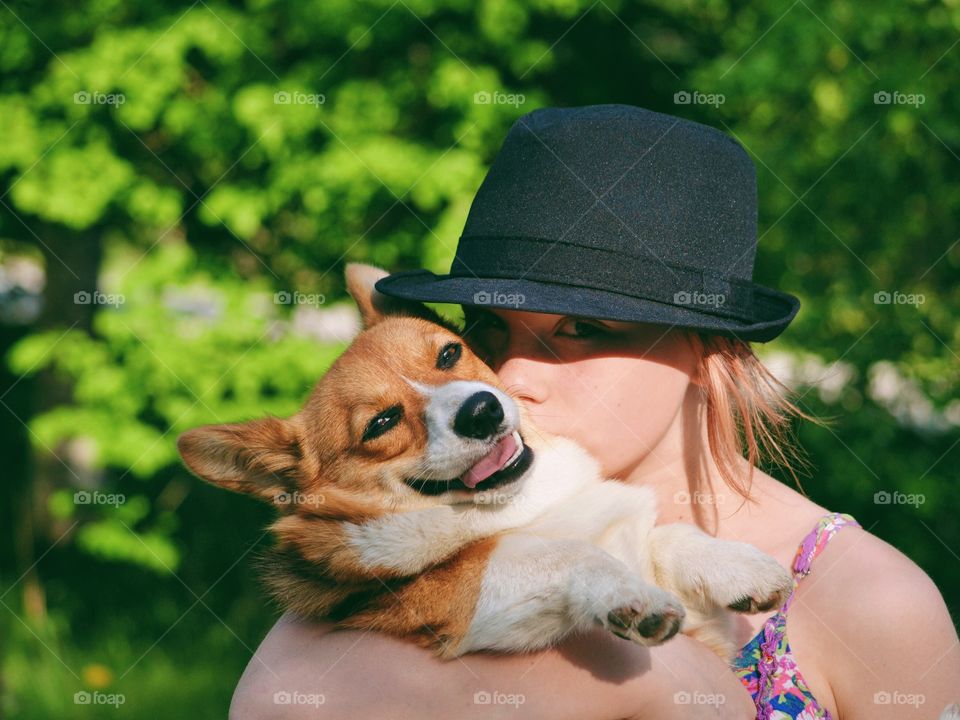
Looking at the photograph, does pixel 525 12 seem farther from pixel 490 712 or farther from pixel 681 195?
pixel 490 712

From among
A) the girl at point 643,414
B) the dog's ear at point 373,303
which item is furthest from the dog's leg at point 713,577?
the dog's ear at point 373,303

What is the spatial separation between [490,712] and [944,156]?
479 cm

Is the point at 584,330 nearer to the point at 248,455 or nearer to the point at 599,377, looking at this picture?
the point at 599,377

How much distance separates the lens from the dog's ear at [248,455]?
8.23 feet

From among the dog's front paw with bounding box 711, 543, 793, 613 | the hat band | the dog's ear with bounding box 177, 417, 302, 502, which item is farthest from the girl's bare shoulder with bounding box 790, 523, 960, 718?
the dog's ear with bounding box 177, 417, 302, 502

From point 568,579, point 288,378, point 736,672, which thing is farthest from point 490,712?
point 288,378

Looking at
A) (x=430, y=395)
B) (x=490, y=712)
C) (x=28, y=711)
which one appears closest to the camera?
(x=490, y=712)

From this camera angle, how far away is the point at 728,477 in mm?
2695

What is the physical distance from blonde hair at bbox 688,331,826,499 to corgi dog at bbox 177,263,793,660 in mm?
344

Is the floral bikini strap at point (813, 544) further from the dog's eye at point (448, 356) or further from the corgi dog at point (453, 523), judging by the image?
the dog's eye at point (448, 356)

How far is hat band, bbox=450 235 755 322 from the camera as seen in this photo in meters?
2.30

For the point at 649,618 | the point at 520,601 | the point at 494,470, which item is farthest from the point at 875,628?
the point at 494,470

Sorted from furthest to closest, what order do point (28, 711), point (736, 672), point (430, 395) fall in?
point (28, 711) → point (430, 395) → point (736, 672)

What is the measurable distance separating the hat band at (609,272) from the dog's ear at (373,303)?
54cm
